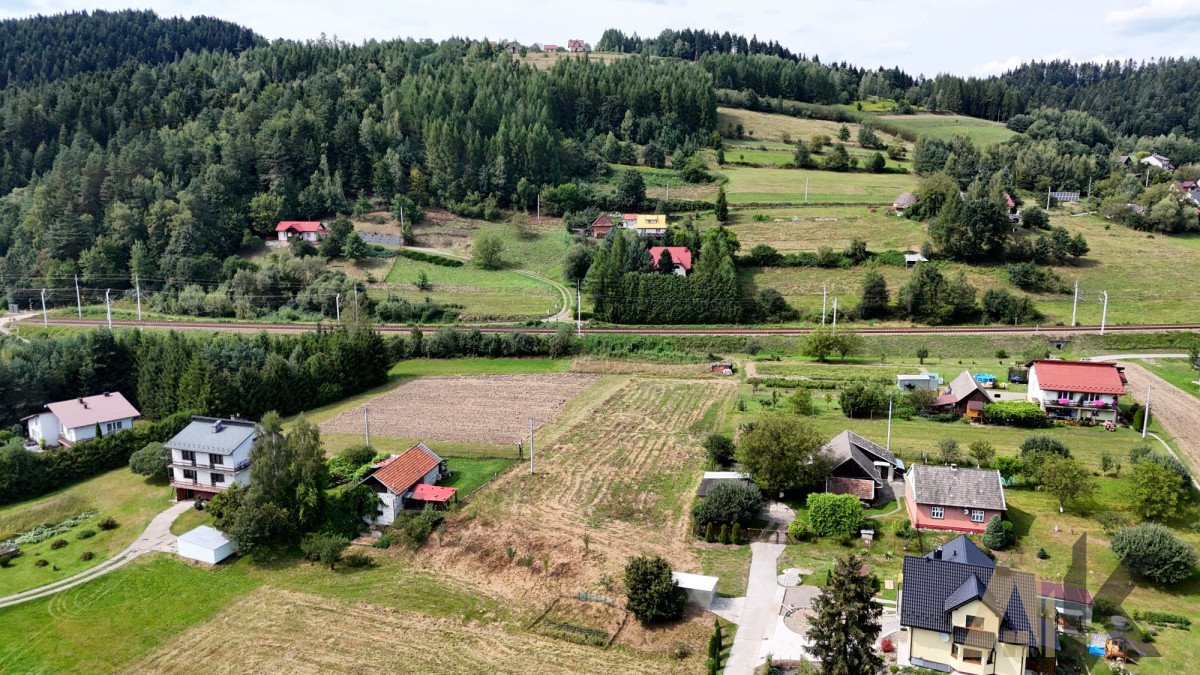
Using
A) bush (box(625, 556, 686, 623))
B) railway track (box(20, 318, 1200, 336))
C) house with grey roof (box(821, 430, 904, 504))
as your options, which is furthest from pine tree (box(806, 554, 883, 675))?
railway track (box(20, 318, 1200, 336))

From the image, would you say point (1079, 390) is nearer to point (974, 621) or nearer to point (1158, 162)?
point (974, 621)

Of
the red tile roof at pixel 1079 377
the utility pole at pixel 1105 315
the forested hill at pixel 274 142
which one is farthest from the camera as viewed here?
the forested hill at pixel 274 142

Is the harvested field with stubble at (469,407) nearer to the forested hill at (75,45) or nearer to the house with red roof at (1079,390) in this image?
the house with red roof at (1079,390)

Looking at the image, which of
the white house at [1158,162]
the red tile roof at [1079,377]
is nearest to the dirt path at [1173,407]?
the red tile roof at [1079,377]

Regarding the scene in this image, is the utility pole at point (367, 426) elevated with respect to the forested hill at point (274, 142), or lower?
lower

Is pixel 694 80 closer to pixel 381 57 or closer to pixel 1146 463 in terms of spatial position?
pixel 381 57
